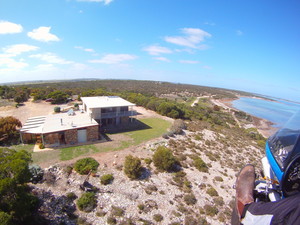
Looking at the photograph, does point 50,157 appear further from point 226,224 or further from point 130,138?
point 226,224

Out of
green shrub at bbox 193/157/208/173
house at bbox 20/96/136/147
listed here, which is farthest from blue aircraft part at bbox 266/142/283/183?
house at bbox 20/96/136/147

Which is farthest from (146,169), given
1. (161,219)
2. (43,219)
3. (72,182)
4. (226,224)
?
(43,219)

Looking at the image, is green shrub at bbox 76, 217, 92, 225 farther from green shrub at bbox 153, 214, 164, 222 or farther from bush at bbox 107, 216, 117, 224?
green shrub at bbox 153, 214, 164, 222

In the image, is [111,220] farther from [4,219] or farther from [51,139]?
[51,139]

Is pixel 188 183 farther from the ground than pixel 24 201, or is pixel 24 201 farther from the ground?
pixel 24 201

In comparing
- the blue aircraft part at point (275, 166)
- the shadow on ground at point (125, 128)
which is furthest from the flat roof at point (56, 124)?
the blue aircraft part at point (275, 166)

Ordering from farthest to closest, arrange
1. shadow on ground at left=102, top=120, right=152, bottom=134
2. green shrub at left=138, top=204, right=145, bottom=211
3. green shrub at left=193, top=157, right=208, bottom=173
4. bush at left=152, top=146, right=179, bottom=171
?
shadow on ground at left=102, top=120, right=152, bottom=134, green shrub at left=193, top=157, right=208, bottom=173, bush at left=152, top=146, right=179, bottom=171, green shrub at left=138, top=204, right=145, bottom=211
